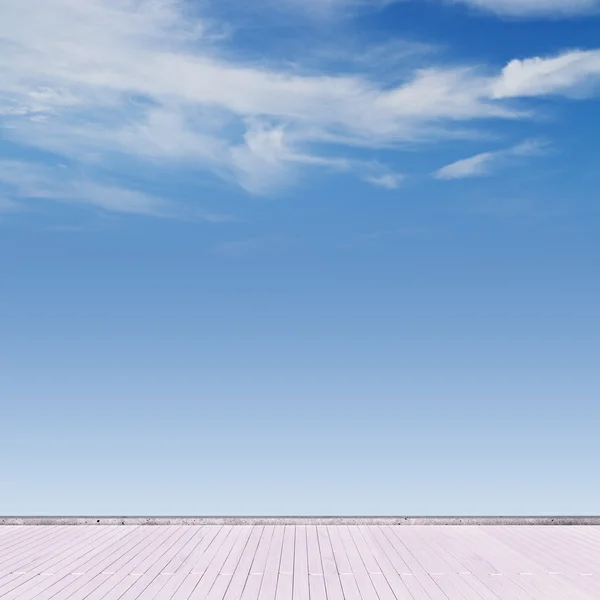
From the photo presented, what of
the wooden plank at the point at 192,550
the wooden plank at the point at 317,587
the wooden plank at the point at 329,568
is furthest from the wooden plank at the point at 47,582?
the wooden plank at the point at 329,568

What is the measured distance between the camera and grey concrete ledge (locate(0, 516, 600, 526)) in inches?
296

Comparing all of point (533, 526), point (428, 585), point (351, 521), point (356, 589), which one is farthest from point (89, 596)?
point (533, 526)

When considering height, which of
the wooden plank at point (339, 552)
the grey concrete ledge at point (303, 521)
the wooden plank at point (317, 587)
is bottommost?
the wooden plank at point (317, 587)

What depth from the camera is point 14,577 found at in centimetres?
546

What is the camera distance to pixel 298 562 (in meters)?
5.83

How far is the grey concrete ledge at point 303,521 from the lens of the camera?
7508 millimetres

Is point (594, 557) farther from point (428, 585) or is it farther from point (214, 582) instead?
point (214, 582)

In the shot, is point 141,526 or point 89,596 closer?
point 89,596

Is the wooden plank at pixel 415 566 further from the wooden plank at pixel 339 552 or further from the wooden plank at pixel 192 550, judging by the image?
the wooden plank at pixel 192 550

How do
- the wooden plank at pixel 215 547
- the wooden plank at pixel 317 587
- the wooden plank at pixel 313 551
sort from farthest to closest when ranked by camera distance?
the wooden plank at pixel 215 547, the wooden plank at pixel 313 551, the wooden plank at pixel 317 587

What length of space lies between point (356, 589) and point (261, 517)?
269 centimetres

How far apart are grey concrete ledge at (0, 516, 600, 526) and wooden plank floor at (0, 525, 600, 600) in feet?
0.32

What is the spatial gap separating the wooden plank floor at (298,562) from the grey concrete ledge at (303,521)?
0.32 ft

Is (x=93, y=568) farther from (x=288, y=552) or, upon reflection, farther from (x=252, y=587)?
(x=288, y=552)
